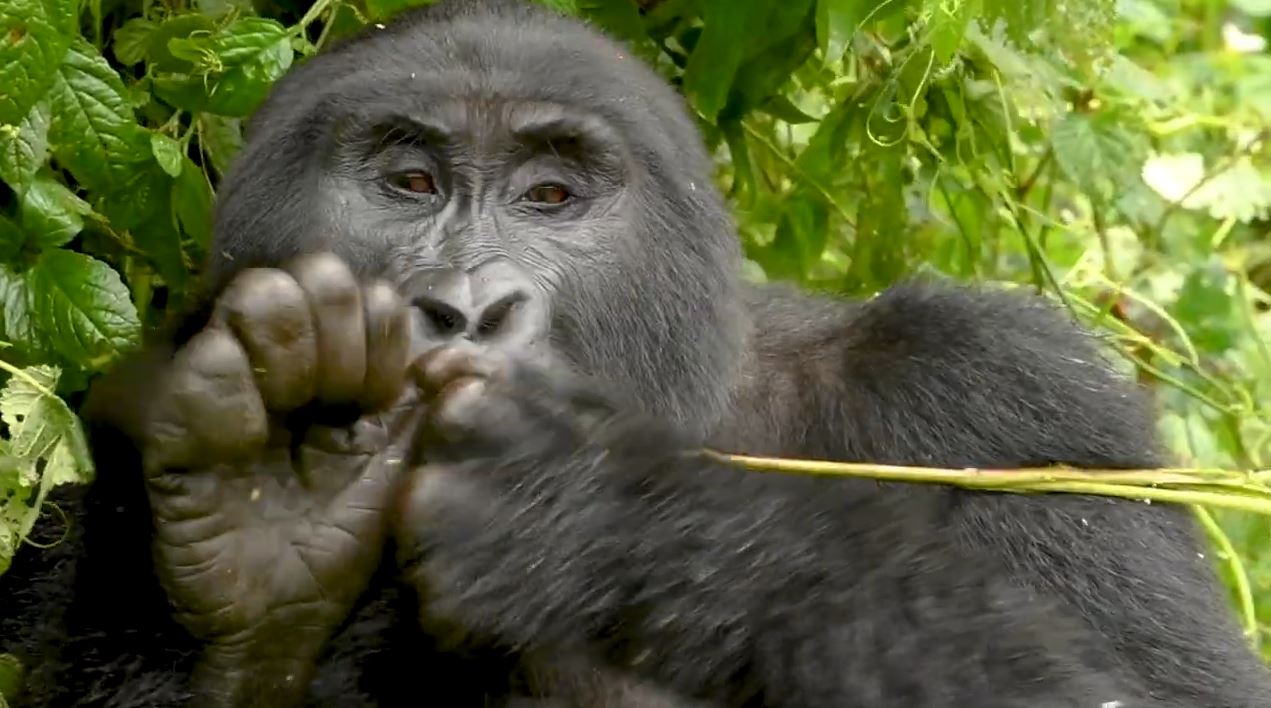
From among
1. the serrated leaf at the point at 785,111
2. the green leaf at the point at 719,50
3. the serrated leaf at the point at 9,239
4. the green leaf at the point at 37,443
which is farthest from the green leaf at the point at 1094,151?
the green leaf at the point at 37,443

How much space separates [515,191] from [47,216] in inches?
28.9

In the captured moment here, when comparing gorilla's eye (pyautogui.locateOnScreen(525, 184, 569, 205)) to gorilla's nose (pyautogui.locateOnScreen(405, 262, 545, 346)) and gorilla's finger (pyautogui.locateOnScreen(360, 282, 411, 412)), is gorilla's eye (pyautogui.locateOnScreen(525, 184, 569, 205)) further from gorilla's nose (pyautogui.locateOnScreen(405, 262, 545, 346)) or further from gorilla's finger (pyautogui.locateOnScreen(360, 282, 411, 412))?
gorilla's finger (pyautogui.locateOnScreen(360, 282, 411, 412))

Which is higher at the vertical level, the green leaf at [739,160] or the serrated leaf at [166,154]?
the green leaf at [739,160]

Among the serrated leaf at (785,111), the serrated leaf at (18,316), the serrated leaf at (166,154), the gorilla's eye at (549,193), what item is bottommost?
the serrated leaf at (18,316)

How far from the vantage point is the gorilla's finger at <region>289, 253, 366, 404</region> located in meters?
1.94

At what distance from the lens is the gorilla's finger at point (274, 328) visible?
75.3 inches

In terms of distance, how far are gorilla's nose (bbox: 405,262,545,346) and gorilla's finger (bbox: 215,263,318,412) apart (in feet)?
0.85

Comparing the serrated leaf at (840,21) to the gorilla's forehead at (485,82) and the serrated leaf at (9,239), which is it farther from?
the serrated leaf at (9,239)

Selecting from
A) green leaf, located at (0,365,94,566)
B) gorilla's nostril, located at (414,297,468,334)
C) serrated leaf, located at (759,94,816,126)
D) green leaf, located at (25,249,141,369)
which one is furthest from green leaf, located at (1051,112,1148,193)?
green leaf, located at (0,365,94,566)

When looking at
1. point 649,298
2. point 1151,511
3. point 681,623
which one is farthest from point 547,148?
point 1151,511

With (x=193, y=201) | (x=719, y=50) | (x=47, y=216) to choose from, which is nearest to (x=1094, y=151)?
(x=719, y=50)

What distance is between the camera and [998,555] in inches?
99.4

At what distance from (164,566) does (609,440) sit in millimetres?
535

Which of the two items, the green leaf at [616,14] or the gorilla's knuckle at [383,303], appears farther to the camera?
the green leaf at [616,14]
